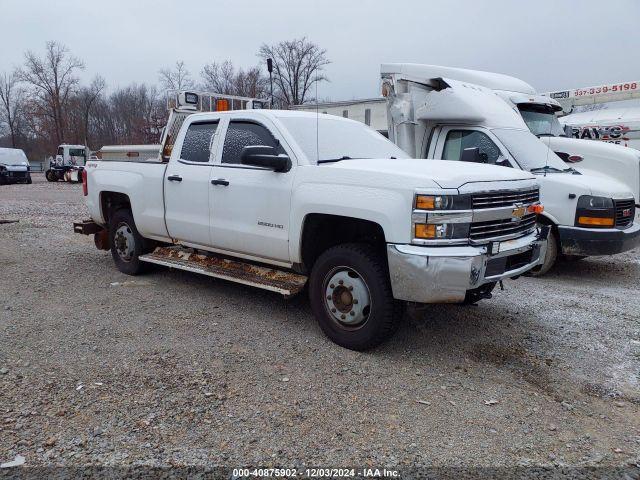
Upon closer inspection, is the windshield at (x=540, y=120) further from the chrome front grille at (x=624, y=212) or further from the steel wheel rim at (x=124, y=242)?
the steel wheel rim at (x=124, y=242)

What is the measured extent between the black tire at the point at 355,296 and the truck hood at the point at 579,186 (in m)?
3.58

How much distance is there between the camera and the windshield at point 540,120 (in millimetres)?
8609

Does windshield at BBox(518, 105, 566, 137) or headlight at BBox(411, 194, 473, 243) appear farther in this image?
windshield at BBox(518, 105, 566, 137)

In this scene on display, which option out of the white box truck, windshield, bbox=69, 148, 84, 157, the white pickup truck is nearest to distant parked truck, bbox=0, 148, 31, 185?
windshield, bbox=69, 148, 84, 157

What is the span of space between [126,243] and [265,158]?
3095 mm

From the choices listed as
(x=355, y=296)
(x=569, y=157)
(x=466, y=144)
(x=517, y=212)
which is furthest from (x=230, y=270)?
(x=569, y=157)

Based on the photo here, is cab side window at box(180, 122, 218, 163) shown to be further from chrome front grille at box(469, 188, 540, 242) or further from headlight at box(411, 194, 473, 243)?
chrome front grille at box(469, 188, 540, 242)

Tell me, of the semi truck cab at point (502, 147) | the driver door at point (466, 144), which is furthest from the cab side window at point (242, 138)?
the driver door at point (466, 144)

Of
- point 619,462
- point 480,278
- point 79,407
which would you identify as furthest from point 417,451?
point 79,407

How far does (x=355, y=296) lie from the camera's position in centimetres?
408

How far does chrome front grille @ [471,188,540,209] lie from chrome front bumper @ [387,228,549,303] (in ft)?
1.04

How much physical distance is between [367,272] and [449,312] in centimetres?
165

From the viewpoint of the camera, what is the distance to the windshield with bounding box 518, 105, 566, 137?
8609 millimetres

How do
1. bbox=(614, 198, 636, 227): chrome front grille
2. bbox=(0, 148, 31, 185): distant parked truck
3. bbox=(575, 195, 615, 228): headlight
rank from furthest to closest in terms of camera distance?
1. bbox=(0, 148, 31, 185): distant parked truck
2. bbox=(614, 198, 636, 227): chrome front grille
3. bbox=(575, 195, 615, 228): headlight
